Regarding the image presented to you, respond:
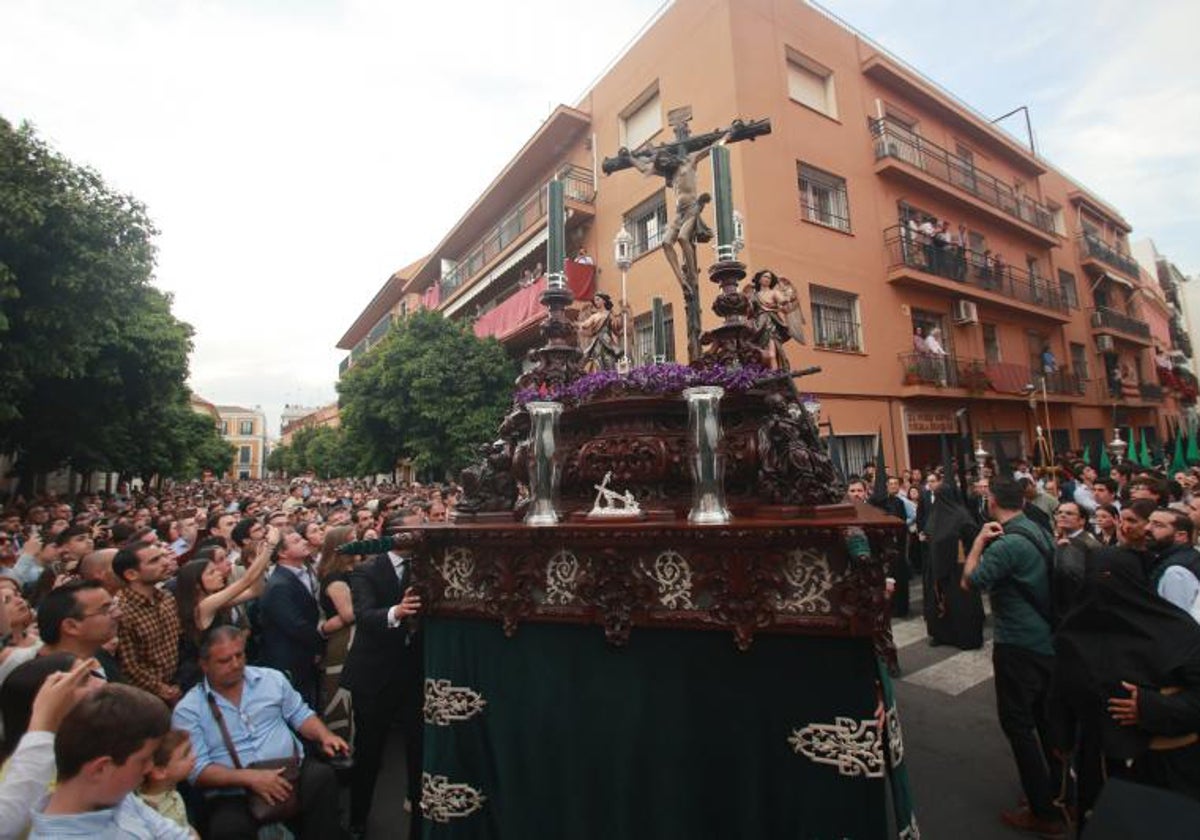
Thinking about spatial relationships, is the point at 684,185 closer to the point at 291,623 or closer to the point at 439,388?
the point at 291,623

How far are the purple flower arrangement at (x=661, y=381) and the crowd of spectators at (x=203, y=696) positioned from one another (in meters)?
1.37

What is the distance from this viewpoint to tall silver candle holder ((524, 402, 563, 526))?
2.87 meters

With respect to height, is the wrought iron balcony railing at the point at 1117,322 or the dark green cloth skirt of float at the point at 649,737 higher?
the wrought iron balcony railing at the point at 1117,322

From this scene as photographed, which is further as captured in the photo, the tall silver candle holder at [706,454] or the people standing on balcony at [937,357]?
the people standing on balcony at [937,357]

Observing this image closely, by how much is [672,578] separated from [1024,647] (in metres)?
2.53

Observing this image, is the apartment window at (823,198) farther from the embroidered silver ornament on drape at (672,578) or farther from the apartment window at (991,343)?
the embroidered silver ornament on drape at (672,578)

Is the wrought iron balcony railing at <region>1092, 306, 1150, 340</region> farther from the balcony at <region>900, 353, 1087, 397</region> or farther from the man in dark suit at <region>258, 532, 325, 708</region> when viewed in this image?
the man in dark suit at <region>258, 532, 325, 708</region>

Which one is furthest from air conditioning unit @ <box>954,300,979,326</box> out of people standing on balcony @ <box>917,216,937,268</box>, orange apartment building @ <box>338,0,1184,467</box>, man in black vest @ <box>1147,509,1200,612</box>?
man in black vest @ <box>1147,509,1200,612</box>

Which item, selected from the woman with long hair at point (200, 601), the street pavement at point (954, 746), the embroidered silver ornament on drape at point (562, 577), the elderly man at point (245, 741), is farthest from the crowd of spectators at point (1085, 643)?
the woman with long hair at point (200, 601)

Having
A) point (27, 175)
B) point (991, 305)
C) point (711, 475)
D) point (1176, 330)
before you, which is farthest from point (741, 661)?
point (1176, 330)

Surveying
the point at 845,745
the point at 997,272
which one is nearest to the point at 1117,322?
the point at 997,272

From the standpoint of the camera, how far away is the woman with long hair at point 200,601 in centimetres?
374

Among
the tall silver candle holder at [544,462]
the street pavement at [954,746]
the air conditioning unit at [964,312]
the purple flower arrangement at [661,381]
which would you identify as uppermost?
the air conditioning unit at [964,312]

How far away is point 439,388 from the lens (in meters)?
18.6
